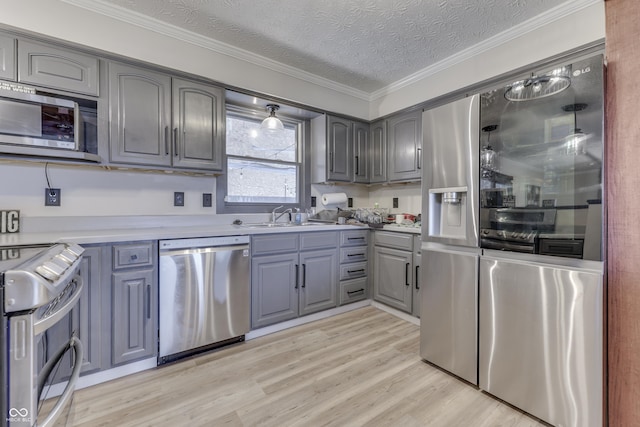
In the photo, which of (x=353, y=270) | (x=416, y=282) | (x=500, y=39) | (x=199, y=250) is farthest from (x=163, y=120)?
(x=500, y=39)

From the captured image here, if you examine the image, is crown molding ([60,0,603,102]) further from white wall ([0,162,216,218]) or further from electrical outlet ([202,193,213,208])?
electrical outlet ([202,193,213,208])

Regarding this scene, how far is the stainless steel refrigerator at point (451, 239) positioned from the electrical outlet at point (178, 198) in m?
2.04

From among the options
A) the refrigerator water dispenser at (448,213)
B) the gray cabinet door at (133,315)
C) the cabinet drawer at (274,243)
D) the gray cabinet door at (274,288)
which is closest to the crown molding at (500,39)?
the refrigerator water dispenser at (448,213)

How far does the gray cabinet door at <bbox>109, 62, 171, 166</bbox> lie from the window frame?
529 millimetres

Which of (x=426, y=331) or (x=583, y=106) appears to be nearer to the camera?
(x=583, y=106)

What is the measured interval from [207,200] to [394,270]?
77.4 inches

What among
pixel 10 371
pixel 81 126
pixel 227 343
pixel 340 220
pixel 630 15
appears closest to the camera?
pixel 10 371

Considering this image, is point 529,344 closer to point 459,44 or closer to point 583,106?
point 583,106

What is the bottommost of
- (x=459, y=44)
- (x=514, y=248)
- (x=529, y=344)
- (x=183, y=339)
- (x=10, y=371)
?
(x=183, y=339)

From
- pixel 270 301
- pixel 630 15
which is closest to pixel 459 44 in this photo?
pixel 630 15

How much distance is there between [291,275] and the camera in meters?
2.51

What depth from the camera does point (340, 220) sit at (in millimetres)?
3094

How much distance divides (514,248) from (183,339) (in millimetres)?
2200

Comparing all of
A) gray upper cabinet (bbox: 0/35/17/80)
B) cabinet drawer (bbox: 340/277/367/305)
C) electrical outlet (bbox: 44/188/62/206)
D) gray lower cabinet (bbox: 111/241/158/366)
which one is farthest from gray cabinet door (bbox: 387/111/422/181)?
gray upper cabinet (bbox: 0/35/17/80)
